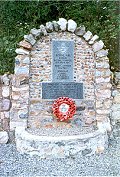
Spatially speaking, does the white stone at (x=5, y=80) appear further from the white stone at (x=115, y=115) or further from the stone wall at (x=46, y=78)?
the white stone at (x=115, y=115)

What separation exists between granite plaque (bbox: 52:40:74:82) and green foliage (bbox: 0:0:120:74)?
1.55 meters

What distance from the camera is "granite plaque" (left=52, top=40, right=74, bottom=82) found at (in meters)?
7.00

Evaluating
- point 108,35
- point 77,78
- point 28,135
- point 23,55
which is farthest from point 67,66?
point 108,35

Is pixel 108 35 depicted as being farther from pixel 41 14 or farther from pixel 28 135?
pixel 28 135

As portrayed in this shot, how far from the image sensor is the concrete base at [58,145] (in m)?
6.21

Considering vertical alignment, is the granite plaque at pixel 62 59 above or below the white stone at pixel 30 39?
below

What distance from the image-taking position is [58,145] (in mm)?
6211

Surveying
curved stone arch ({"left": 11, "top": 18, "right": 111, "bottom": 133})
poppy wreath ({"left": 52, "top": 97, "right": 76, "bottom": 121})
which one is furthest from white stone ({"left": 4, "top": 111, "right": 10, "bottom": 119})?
→ poppy wreath ({"left": 52, "top": 97, "right": 76, "bottom": 121})

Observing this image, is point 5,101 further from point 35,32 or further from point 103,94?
point 103,94

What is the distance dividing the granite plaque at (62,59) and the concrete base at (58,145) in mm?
1162

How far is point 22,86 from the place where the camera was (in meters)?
6.91

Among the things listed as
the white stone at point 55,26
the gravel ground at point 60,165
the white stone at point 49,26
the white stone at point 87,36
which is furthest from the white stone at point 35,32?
the gravel ground at point 60,165

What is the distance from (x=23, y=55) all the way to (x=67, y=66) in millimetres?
747

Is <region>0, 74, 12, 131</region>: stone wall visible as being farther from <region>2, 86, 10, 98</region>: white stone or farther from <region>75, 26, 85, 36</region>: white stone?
<region>75, 26, 85, 36</region>: white stone
